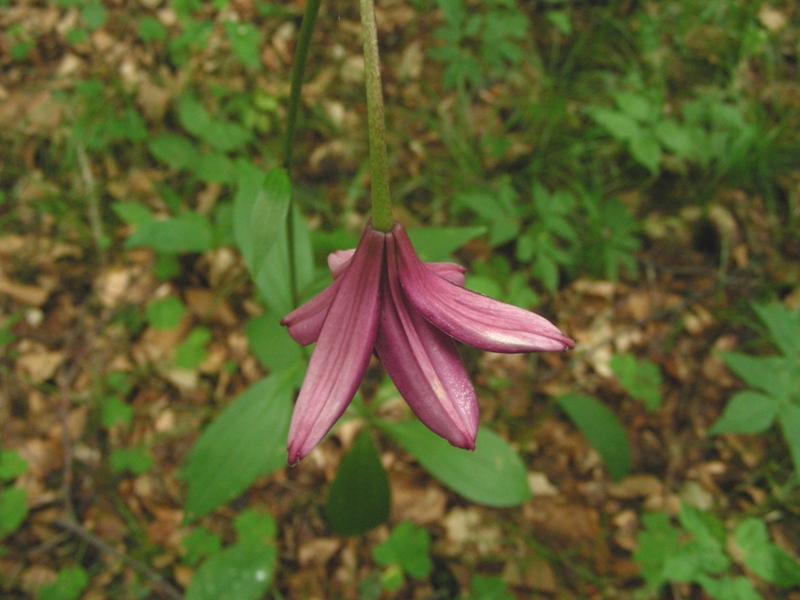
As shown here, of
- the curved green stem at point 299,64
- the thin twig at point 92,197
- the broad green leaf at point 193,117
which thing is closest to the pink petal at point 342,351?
the curved green stem at point 299,64

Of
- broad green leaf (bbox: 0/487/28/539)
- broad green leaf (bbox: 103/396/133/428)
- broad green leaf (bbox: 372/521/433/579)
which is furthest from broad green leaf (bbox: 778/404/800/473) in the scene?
broad green leaf (bbox: 0/487/28/539)

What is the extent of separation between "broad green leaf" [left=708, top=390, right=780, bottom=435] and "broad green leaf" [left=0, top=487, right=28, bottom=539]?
2.26m

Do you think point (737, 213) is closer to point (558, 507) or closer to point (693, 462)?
point (693, 462)

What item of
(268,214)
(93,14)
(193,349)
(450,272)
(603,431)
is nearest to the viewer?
(450,272)

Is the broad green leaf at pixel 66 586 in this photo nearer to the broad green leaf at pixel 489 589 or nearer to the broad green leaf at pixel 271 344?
the broad green leaf at pixel 271 344

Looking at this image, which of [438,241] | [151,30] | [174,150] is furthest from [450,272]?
[151,30]

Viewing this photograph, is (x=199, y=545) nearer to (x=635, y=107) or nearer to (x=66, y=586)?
(x=66, y=586)

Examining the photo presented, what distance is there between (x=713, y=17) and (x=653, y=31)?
36cm

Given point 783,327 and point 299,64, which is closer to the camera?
point 299,64

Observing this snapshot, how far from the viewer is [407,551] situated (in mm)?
1890

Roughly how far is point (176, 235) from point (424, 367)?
1585 millimetres

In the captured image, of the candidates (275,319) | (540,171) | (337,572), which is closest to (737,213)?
(540,171)

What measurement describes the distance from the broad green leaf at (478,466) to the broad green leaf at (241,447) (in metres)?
0.37

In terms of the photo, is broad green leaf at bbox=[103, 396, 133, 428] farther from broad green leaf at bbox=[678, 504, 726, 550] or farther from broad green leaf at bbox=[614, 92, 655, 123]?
broad green leaf at bbox=[614, 92, 655, 123]
